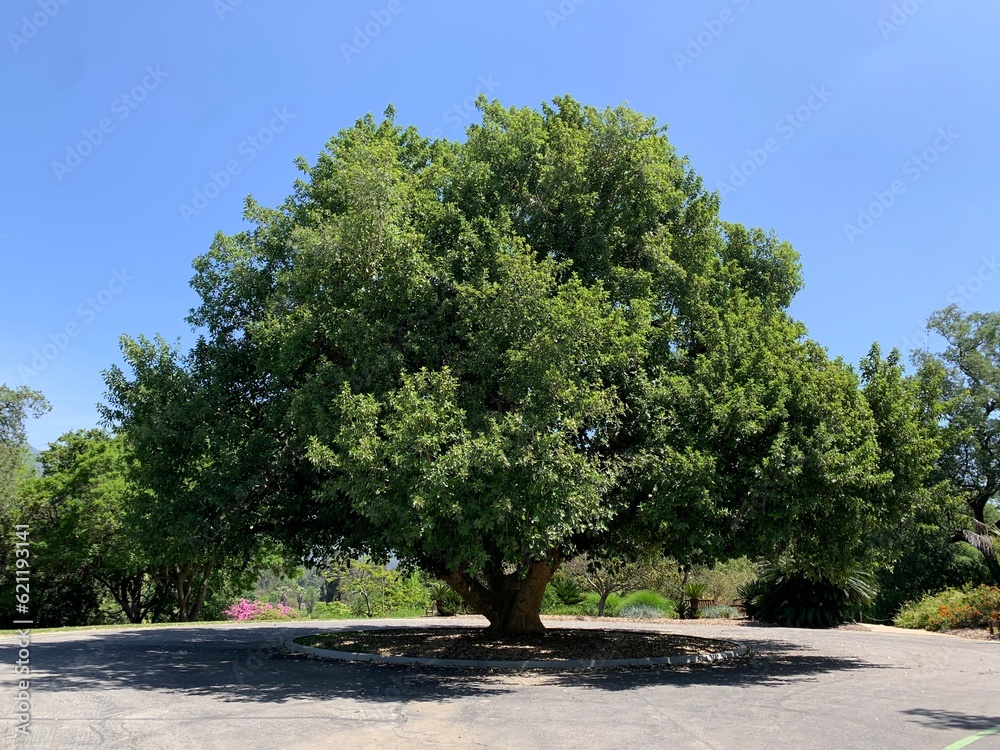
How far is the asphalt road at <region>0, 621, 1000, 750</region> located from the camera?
7.47 metres

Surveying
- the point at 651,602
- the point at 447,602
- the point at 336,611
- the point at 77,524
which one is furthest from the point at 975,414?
the point at 77,524

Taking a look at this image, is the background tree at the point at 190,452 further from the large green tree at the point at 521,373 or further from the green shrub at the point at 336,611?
the green shrub at the point at 336,611

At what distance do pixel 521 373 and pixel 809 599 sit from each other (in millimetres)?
17731

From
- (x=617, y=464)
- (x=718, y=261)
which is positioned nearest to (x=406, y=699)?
(x=617, y=464)

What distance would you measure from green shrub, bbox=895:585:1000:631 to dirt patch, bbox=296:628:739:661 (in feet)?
33.6

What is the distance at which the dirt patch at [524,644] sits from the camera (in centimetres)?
1442

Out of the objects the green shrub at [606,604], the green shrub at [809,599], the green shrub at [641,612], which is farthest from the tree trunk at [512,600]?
the green shrub at [606,604]

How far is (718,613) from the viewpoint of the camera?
27.9 meters

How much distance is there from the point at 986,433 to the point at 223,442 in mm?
30636

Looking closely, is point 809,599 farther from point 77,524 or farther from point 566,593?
point 77,524

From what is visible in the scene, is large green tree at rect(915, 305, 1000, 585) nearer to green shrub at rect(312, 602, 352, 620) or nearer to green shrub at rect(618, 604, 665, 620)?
green shrub at rect(618, 604, 665, 620)

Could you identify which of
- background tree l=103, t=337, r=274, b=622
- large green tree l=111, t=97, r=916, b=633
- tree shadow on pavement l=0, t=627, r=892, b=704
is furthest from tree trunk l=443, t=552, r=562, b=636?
background tree l=103, t=337, r=274, b=622

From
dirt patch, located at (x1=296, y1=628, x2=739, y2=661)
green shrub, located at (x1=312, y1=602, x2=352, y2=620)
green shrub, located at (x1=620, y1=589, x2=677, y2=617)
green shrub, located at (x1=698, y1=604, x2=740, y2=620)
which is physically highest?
dirt patch, located at (x1=296, y1=628, x2=739, y2=661)

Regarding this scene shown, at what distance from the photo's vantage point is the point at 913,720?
338 inches
